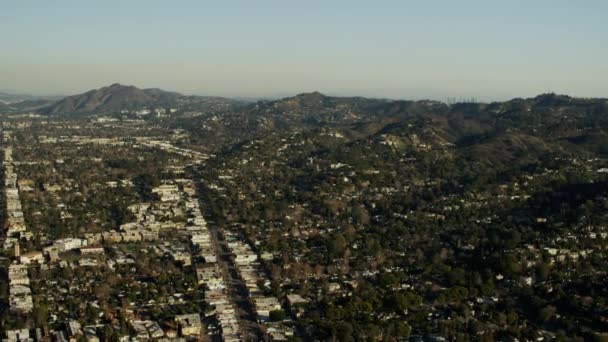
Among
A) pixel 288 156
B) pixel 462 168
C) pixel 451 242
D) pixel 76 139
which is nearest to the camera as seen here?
pixel 451 242

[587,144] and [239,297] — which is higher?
[587,144]

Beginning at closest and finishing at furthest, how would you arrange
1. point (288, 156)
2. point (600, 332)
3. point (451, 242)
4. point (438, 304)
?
1. point (600, 332)
2. point (438, 304)
3. point (451, 242)
4. point (288, 156)

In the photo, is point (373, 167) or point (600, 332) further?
point (373, 167)

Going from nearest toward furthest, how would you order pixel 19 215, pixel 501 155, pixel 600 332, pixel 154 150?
pixel 600 332 < pixel 19 215 < pixel 501 155 < pixel 154 150

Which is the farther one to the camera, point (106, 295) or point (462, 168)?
point (462, 168)

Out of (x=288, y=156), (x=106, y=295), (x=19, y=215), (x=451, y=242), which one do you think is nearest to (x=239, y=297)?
(x=106, y=295)

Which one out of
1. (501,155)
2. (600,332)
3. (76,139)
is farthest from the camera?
(76,139)

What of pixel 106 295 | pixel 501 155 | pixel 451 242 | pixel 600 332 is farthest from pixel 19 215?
pixel 501 155

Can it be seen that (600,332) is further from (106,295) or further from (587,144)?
(587,144)

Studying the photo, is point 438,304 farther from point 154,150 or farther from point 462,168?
point 154,150
